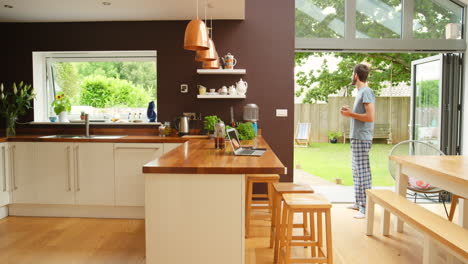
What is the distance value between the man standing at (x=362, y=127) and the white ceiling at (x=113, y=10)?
1.54 metres

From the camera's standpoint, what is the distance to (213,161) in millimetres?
2184

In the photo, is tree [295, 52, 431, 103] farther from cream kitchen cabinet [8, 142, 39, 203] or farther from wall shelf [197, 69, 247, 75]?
cream kitchen cabinet [8, 142, 39, 203]

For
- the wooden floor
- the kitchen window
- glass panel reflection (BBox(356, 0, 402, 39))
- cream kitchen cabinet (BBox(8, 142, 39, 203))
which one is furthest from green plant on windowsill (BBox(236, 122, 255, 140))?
cream kitchen cabinet (BBox(8, 142, 39, 203))

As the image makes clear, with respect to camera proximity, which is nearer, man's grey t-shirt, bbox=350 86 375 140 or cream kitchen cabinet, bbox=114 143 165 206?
man's grey t-shirt, bbox=350 86 375 140

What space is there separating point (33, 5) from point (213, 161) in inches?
119

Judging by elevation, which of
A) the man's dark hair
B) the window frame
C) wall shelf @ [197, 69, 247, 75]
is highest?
the window frame

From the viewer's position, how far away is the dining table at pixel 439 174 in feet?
7.66

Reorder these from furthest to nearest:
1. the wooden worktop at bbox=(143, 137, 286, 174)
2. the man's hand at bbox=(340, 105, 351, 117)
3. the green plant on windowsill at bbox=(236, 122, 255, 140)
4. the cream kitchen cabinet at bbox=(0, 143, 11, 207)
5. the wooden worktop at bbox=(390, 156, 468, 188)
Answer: the cream kitchen cabinet at bbox=(0, 143, 11, 207) < the man's hand at bbox=(340, 105, 351, 117) < the green plant on windowsill at bbox=(236, 122, 255, 140) < the wooden worktop at bbox=(390, 156, 468, 188) < the wooden worktop at bbox=(143, 137, 286, 174)

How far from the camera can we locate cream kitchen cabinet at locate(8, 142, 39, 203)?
408 centimetres

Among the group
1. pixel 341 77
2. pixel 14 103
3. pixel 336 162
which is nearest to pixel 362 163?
pixel 14 103

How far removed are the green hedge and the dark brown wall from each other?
48 cm

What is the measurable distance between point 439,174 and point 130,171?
117 inches

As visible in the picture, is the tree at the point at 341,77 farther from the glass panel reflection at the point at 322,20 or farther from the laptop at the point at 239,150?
the laptop at the point at 239,150

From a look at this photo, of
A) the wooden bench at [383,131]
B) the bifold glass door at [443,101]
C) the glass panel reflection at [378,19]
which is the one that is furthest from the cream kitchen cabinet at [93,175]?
the wooden bench at [383,131]
